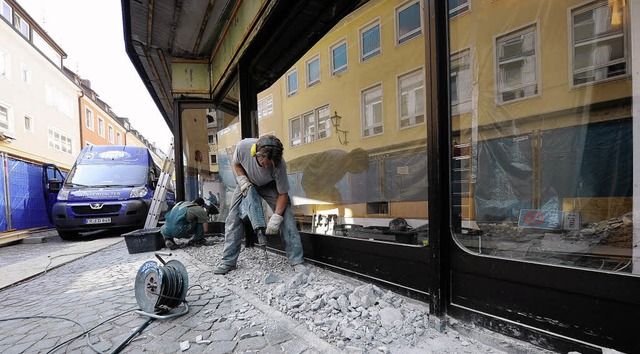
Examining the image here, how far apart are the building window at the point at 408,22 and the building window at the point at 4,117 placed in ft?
60.1

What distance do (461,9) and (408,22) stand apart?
109 cm

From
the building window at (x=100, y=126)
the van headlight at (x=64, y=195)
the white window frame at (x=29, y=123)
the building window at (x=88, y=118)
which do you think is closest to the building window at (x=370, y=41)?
the van headlight at (x=64, y=195)

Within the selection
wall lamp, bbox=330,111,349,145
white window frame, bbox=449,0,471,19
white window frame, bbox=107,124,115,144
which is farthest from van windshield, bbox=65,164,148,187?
white window frame, bbox=107,124,115,144

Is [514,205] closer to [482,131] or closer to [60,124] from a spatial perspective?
[482,131]

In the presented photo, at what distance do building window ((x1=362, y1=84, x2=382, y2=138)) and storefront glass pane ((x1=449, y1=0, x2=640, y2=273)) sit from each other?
5.11 ft

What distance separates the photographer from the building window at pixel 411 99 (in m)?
3.25

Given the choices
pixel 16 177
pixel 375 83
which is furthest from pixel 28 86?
pixel 375 83

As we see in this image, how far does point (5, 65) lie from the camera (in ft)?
47.3

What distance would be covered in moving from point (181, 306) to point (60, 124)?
23.5 meters

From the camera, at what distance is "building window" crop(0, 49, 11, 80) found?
14.1 m

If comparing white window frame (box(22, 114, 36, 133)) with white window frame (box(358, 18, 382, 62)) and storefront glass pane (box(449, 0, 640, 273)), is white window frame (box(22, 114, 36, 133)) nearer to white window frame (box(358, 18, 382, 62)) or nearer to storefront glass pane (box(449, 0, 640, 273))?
white window frame (box(358, 18, 382, 62))

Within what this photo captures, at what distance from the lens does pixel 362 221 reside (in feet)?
13.3

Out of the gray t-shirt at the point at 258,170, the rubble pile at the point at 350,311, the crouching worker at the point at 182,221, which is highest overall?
the gray t-shirt at the point at 258,170

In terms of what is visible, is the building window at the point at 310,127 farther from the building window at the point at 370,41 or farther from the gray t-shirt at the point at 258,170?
the gray t-shirt at the point at 258,170
